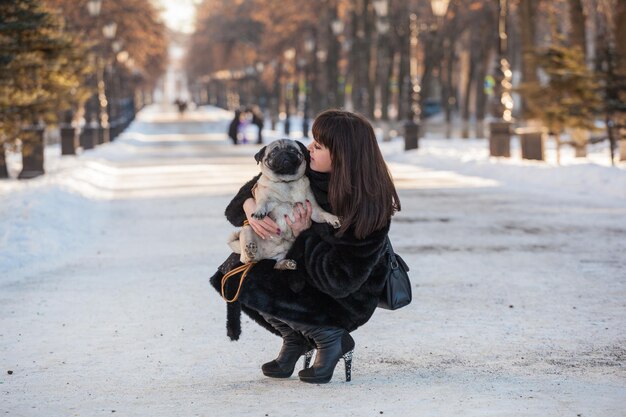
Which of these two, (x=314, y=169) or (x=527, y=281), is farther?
(x=527, y=281)

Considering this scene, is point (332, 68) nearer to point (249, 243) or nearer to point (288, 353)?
point (288, 353)

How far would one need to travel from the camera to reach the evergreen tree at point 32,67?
1903cm

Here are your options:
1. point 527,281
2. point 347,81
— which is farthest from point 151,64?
point 527,281

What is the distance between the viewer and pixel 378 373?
22.1 feet

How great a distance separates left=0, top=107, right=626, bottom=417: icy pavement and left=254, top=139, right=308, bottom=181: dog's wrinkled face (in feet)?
3.44

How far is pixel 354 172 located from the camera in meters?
5.89

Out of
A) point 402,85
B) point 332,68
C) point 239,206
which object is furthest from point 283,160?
point 332,68

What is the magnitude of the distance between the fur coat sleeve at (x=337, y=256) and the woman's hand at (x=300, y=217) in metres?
0.04

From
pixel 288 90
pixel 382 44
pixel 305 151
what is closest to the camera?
pixel 305 151

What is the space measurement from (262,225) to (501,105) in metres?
25.0

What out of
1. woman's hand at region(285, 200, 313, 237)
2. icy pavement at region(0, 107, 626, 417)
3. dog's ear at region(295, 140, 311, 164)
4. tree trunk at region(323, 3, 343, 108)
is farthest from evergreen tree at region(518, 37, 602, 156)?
tree trunk at region(323, 3, 343, 108)

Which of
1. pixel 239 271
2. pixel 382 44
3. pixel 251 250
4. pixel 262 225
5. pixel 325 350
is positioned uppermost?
pixel 382 44

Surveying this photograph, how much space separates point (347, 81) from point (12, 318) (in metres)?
57.3

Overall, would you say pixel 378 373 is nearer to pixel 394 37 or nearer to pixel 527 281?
pixel 527 281
